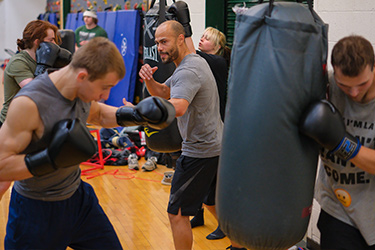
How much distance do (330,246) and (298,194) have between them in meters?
0.41

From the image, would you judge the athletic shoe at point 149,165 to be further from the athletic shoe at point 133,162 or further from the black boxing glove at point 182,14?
the black boxing glove at point 182,14

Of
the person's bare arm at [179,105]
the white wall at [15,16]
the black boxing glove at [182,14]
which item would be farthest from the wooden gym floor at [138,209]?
the white wall at [15,16]

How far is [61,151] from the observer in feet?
6.10

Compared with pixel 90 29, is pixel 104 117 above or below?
above

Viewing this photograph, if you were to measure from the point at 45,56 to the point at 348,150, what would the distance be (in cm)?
250

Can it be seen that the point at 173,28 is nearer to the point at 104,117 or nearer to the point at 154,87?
the point at 154,87

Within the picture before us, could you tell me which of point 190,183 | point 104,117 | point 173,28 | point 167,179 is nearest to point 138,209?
point 167,179

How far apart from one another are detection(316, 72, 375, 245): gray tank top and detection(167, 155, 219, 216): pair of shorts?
40.8 inches

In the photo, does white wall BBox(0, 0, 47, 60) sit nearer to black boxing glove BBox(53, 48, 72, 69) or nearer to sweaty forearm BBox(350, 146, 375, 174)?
black boxing glove BBox(53, 48, 72, 69)

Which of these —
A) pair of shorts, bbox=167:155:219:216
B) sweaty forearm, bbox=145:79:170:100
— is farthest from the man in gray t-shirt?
sweaty forearm, bbox=145:79:170:100

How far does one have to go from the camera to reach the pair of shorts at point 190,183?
9.59 feet

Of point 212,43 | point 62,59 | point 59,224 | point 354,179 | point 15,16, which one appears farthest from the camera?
point 15,16

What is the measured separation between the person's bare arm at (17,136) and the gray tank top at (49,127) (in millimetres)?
47

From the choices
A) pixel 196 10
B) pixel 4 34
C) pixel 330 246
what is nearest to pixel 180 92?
pixel 330 246
